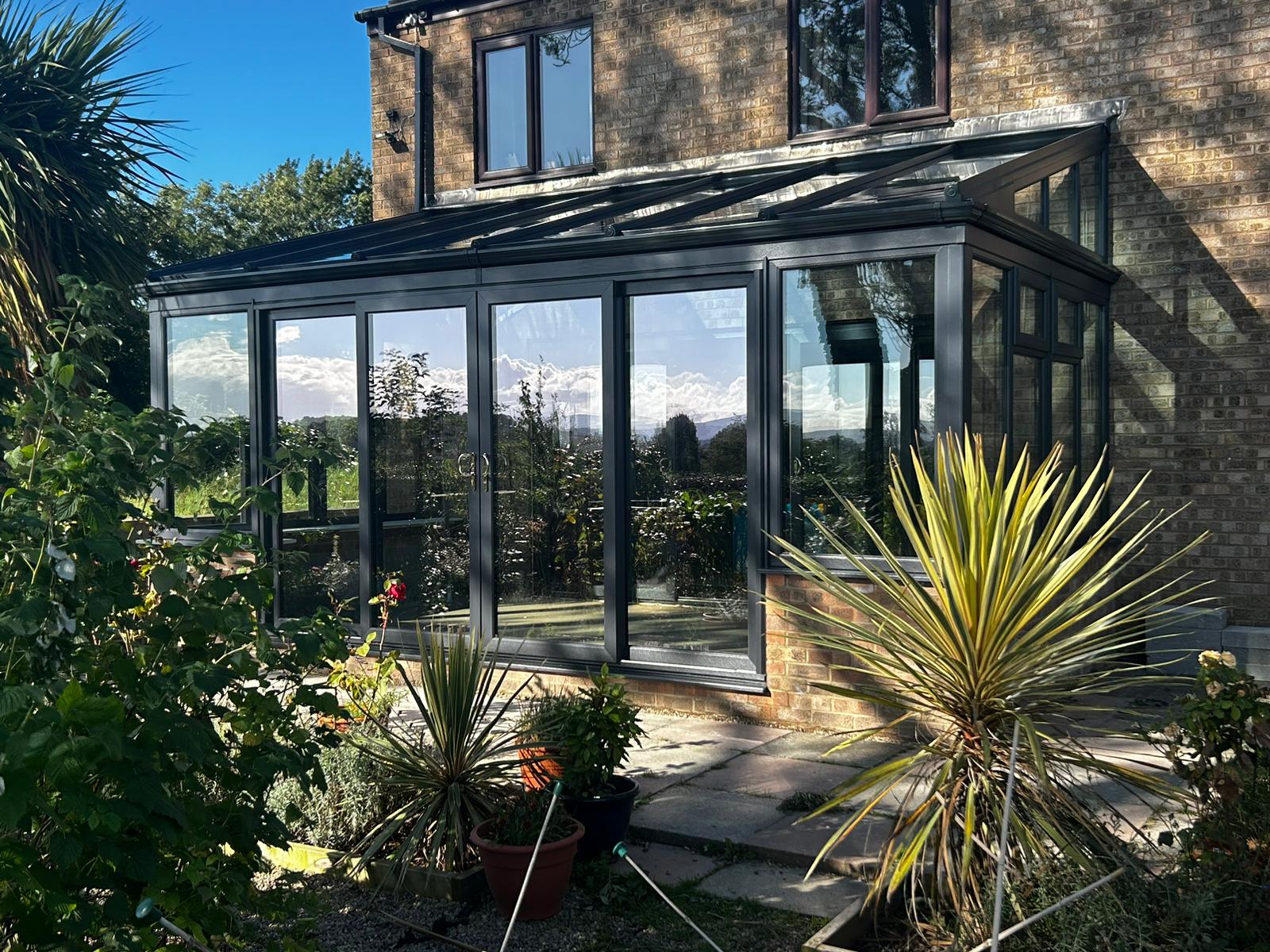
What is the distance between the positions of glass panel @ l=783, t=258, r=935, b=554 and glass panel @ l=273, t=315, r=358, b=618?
2.96 m

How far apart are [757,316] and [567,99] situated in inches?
186

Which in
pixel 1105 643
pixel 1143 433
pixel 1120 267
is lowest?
pixel 1105 643

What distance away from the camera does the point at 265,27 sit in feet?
157

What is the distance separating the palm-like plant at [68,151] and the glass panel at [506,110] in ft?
14.4

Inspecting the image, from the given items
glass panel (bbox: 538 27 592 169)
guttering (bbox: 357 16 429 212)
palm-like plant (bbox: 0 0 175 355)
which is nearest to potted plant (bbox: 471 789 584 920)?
glass panel (bbox: 538 27 592 169)

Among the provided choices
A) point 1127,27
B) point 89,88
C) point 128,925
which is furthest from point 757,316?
point 89,88

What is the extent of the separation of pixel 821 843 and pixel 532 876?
1173 mm

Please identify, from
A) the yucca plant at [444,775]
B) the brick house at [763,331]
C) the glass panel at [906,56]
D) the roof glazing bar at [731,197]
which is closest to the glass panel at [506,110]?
the brick house at [763,331]

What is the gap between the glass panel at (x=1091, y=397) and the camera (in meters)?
7.52

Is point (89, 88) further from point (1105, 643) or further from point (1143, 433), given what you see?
point (1105, 643)

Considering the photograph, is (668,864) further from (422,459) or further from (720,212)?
(720,212)

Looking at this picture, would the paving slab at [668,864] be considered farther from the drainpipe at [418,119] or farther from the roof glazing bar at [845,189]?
the drainpipe at [418,119]

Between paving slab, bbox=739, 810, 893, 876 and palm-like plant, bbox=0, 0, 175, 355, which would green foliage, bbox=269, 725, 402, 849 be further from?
palm-like plant, bbox=0, 0, 175, 355

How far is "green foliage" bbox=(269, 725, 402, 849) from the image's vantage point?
14.1 ft
